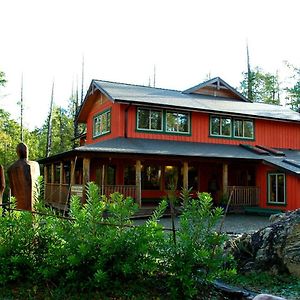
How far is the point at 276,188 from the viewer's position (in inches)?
774

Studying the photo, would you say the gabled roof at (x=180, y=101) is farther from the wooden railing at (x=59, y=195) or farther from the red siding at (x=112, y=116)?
the wooden railing at (x=59, y=195)

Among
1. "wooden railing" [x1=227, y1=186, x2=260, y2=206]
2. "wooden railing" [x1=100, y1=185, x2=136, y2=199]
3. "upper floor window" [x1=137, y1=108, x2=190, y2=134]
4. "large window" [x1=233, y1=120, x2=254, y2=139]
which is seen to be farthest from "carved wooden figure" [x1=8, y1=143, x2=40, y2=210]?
"large window" [x1=233, y1=120, x2=254, y2=139]

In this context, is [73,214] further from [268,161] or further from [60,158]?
[268,161]

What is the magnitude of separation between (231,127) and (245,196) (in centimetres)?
421

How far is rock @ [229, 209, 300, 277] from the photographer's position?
6.30 meters

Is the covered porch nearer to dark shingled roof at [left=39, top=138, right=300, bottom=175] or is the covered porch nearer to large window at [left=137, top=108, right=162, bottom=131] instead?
dark shingled roof at [left=39, top=138, right=300, bottom=175]

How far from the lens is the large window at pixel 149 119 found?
65.0 ft

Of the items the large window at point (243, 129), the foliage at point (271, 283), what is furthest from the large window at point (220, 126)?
the foliage at point (271, 283)

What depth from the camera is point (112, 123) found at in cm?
2027

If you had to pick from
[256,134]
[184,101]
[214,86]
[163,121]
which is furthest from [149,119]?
[256,134]

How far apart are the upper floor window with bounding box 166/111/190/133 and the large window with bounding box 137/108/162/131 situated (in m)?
0.51

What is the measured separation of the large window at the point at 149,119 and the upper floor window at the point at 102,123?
1.99 meters

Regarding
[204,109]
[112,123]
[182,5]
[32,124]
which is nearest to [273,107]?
[204,109]

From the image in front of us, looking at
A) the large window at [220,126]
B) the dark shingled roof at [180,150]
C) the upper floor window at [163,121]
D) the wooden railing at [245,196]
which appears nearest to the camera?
the dark shingled roof at [180,150]
